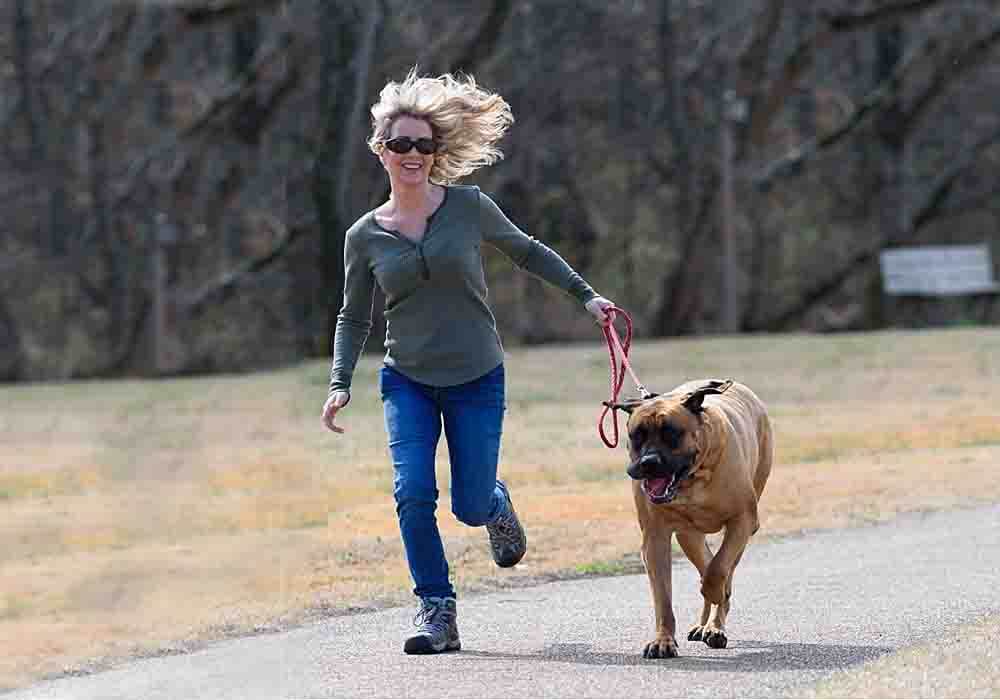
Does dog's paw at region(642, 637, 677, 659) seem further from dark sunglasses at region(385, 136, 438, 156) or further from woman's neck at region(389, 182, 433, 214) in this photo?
dark sunglasses at region(385, 136, 438, 156)

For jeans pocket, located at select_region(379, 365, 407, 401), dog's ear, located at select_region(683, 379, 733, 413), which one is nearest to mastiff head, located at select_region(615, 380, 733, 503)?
dog's ear, located at select_region(683, 379, 733, 413)

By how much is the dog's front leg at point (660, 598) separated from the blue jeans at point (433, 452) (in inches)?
28.7

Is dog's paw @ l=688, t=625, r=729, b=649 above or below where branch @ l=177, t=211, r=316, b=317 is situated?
above

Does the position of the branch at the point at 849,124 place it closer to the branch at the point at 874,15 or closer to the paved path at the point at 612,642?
the branch at the point at 874,15

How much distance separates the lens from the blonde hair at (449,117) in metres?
8.30

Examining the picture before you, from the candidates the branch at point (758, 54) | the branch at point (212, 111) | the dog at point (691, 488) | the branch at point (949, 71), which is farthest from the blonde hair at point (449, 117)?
the branch at point (949, 71)

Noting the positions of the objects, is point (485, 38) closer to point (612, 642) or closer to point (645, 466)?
point (612, 642)

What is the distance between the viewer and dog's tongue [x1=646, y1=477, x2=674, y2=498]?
7.65 m

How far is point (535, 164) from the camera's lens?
42750 millimetres

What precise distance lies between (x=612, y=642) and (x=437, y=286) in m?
1.56

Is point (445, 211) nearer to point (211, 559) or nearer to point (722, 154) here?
point (211, 559)

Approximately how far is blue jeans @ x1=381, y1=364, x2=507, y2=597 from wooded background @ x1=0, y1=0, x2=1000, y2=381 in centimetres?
2689

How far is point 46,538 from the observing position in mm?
13562

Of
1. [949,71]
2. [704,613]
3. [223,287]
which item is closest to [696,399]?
[704,613]
